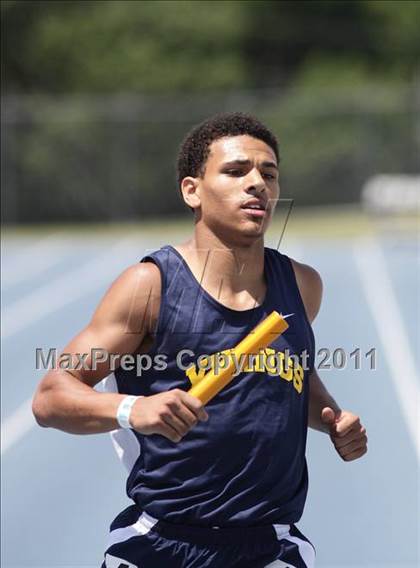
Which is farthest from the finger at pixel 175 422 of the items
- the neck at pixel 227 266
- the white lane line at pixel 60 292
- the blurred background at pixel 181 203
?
the white lane line at pixel 60 292

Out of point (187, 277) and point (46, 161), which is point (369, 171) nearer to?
point (46, 161)

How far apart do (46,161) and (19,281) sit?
1035 cm

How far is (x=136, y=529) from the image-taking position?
2.91 metres

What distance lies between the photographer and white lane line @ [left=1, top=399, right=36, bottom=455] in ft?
25.5

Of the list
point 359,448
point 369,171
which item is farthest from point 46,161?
point 359,448

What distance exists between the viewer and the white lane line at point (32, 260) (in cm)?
1823

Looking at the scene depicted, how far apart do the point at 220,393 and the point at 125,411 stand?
0.26m

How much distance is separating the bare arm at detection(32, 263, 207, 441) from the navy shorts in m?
0.34

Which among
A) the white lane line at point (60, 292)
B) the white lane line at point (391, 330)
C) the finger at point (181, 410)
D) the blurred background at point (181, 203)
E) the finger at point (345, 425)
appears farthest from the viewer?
the white lane line at point (60, 292)

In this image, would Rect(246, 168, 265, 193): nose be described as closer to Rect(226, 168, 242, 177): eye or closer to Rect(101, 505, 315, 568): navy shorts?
Rect(226, 168, 242, 177): eye

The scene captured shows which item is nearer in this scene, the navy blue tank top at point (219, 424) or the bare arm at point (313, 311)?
the navy blue tank top at point (219, 424)

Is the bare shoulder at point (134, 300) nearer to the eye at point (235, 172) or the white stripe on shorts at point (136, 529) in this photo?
the eye at point (235, 172)

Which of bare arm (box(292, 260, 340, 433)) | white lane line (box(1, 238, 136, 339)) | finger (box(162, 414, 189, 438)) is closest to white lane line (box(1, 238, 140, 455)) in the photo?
white lane line (box(1, 238, 136, 339))

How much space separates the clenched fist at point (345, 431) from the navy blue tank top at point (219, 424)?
0.17 meters
